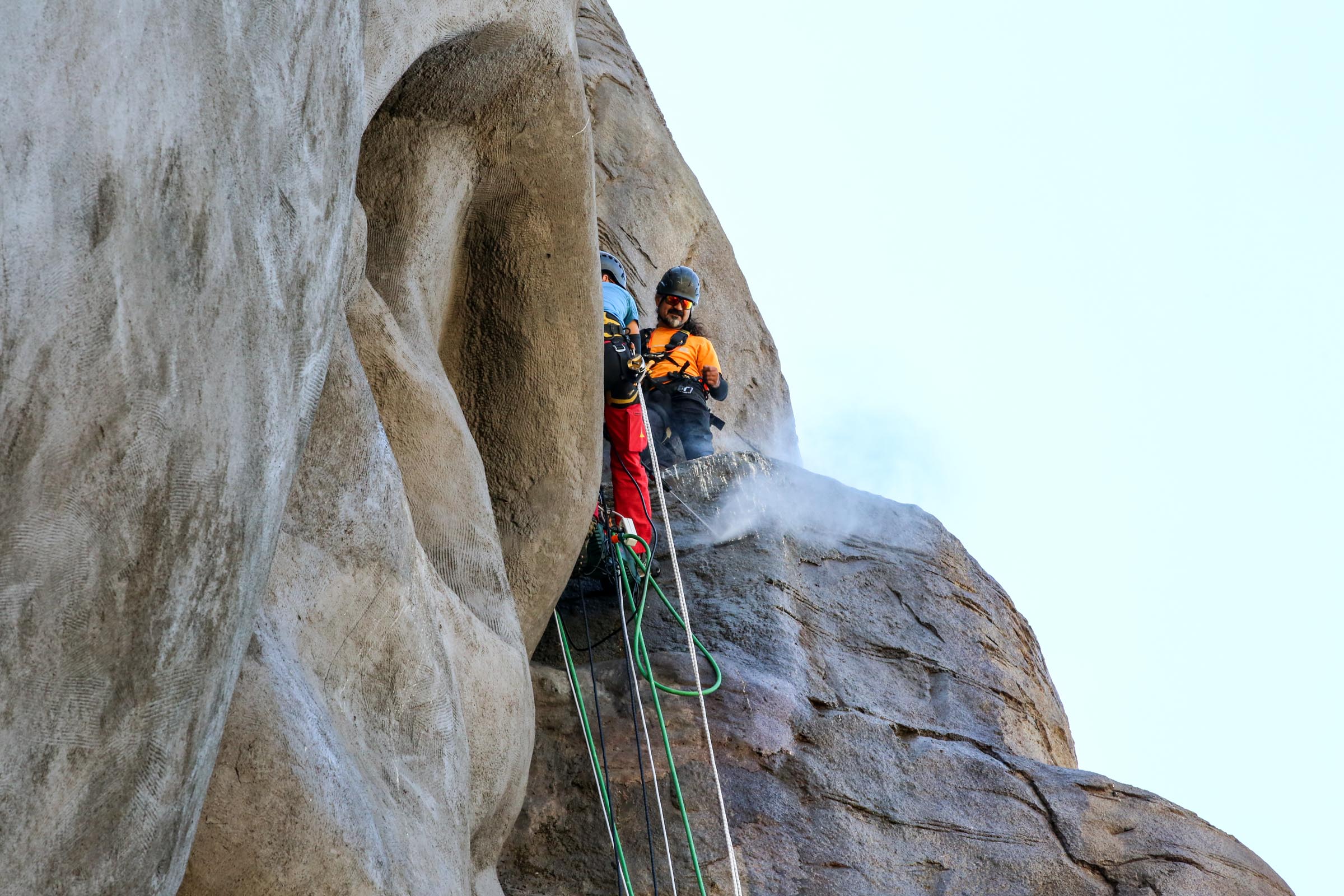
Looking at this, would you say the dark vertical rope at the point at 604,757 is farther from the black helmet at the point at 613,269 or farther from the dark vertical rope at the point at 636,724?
the black helmet at the point at 613,269

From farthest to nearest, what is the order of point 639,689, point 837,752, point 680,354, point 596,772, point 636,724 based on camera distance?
point 680,354, point 837,752, point 639,689, point 636,724, point 596,772

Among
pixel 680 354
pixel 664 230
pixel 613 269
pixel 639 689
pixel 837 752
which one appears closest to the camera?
pixel 639 689

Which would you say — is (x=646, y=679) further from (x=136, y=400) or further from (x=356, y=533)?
(x=136, y=400)

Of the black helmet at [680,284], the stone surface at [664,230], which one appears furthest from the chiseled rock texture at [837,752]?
the stone surface at [664,230]

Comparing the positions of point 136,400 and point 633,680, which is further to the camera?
point 633,680

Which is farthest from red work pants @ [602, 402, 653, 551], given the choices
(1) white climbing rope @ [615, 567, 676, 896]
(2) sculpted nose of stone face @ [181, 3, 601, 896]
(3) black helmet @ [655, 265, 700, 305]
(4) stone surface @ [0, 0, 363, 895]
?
(4) stone surface @ [0, 0, 363, 895]

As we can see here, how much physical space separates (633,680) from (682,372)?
10.7 ft

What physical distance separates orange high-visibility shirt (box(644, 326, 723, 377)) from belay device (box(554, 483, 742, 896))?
197 centimetres

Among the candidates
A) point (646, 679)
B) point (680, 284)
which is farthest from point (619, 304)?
point (680, 284)

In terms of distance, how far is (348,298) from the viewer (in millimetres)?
3273

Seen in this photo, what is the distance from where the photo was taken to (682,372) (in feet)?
26.7

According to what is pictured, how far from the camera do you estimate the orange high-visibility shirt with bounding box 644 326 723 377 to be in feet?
26.5

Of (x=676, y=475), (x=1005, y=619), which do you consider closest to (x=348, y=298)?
(x=676, y=475)

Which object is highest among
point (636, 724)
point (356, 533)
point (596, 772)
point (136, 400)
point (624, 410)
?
point (624, 410)
